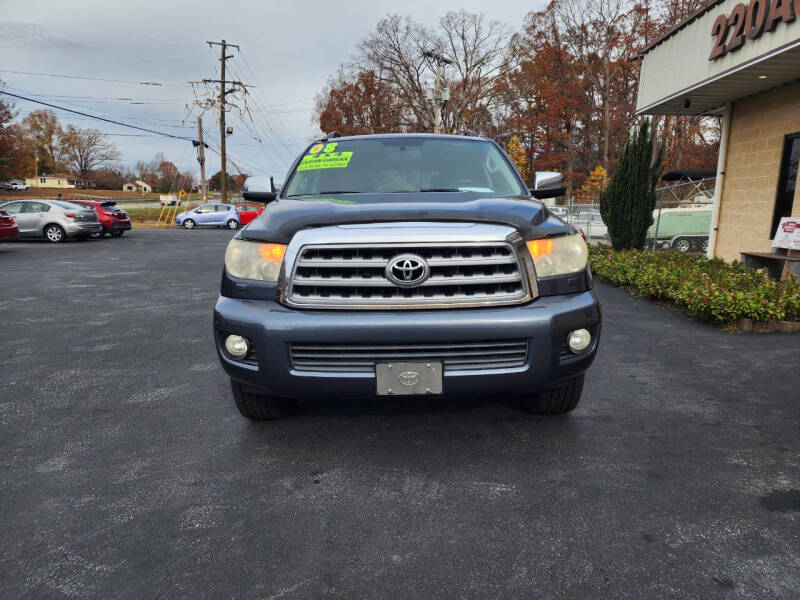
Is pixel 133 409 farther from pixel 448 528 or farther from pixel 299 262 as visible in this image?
pixel 448 528

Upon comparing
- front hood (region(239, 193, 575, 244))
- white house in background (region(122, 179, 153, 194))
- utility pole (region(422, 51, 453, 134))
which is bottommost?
front hood (region(239, 193, 575, 244))

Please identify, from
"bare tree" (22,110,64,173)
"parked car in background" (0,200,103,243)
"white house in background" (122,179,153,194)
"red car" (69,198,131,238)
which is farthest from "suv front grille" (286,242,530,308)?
"white house in background" (122,179,153,194)

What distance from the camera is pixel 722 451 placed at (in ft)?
9.71

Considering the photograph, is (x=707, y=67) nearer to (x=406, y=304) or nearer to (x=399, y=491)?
(x=406, y=304)

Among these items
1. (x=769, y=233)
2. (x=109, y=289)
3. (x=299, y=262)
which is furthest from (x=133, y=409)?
(x=769, y=233)

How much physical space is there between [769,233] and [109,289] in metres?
11.5

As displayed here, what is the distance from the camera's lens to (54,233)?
18.1m

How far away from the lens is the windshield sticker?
407 cm

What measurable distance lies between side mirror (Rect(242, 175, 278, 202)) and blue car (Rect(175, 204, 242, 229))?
2665 cm

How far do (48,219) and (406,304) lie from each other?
19.6m

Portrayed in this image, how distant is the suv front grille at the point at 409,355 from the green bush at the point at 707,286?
4634 millimetres

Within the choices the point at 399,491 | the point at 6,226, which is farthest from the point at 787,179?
the point at 6,226

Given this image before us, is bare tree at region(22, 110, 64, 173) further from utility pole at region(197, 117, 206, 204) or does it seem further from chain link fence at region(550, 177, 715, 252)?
chain link fence at region(550, 177, 715, 252)

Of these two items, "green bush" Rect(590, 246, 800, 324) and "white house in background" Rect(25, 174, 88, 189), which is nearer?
"green bush" Rect(590, 246, 800, 324)
